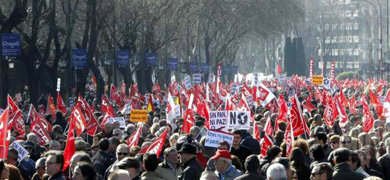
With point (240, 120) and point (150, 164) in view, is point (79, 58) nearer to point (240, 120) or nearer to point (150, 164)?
point (240, 120)

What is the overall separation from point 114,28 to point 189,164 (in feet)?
107

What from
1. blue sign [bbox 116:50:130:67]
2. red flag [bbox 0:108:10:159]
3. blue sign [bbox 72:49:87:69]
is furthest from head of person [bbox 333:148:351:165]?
blue sign [bbox 116:50:130:67]

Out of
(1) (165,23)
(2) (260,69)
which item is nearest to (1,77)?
(1) (165,23)

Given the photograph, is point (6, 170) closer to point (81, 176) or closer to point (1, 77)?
point (81, 176)

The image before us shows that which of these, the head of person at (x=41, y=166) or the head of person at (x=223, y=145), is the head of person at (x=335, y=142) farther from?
the head of person at (x=41, y=166)

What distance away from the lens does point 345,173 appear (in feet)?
35.0

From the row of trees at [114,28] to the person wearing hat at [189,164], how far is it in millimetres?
16458

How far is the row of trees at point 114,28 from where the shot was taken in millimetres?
34062

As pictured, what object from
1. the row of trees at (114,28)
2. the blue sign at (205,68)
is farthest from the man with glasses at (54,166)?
the blue sign at (205,68)

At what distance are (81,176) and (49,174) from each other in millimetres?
895

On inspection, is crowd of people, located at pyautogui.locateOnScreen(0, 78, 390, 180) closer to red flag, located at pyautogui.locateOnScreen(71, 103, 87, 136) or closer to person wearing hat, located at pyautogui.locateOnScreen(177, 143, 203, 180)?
person wearing hat, located at pyautogui.locateOnScreen(177, 143, 203, 180)

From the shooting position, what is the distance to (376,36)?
154 m

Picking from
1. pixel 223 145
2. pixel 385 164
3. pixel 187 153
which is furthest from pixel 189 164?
pixel 385 164

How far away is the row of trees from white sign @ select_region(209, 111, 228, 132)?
11.8 meters
